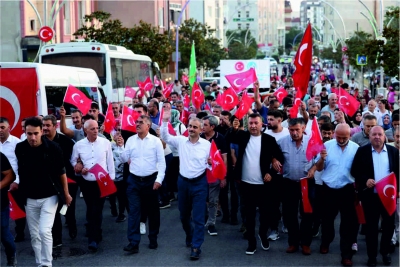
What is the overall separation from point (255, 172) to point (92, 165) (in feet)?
6.94

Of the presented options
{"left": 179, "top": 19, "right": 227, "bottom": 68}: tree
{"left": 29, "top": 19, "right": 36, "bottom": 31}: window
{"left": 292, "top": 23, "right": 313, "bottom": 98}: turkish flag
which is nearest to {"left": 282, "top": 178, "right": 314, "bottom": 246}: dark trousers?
{"left": 292, "top": 23, "right": 313, "bottom": 98}: turkish flag

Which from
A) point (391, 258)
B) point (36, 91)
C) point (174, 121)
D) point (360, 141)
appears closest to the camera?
point (391, 258)

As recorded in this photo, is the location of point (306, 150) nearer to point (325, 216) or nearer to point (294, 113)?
point (325, 216)

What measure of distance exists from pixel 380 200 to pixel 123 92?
18.5 m

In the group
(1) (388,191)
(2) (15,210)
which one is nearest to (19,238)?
(2) (15,210)

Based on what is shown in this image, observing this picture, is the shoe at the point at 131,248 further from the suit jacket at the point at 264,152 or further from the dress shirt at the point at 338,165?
the dress shirt at the point at 338,165

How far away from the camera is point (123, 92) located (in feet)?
87.5

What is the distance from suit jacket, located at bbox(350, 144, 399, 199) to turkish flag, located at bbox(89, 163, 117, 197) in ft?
10.2

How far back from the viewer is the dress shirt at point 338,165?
9203mm

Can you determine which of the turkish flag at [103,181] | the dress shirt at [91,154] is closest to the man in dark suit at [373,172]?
the turkish flag at [103,181]

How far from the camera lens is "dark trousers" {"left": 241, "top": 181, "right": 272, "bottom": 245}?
9656 mm

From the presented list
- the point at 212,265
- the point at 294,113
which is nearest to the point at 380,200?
the point at 212,265

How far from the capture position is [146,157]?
9836 millimetres

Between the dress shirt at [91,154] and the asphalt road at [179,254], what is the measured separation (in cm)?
98
